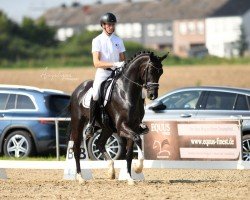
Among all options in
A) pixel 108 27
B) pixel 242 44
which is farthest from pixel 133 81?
pixel 242 44

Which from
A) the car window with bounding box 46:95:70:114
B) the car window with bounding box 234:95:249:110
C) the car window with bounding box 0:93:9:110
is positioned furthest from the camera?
the car window with bounding box 0:93:9:110

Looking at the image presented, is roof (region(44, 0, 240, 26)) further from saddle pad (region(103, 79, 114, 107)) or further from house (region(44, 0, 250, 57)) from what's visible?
saddle pad (region(103, 79, 114, 107))

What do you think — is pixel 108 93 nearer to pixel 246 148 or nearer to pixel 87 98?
pixel 87 98

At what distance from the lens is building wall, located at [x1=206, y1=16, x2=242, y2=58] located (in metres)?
121

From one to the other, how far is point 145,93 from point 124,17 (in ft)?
444

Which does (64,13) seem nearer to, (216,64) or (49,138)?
(216,64)

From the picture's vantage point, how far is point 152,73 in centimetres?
1461

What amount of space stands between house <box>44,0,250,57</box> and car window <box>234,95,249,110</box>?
11544 centimetres

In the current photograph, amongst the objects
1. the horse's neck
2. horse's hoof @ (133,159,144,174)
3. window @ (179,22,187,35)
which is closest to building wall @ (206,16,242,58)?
window @ (179,22,187,35)

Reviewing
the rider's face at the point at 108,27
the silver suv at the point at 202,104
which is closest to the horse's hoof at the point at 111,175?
the rider's face at the point at 108,27

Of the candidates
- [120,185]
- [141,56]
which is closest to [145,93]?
[141,56]

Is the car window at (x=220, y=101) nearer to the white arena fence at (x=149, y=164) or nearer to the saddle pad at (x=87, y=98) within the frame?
the white arena fence at (x=149, y=164)

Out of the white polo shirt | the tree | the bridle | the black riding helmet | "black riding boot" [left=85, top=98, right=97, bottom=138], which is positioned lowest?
the tree

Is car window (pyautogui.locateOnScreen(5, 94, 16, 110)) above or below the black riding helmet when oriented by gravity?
below
